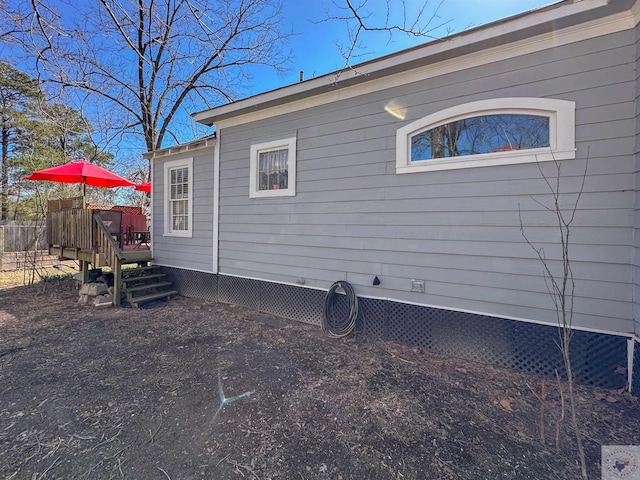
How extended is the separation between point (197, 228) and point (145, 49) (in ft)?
19.2

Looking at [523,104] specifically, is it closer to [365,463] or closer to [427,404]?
[427,404]

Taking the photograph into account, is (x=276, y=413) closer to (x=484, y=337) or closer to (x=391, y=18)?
A: (x=484, y=337)

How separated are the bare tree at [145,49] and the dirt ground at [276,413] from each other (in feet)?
11.8

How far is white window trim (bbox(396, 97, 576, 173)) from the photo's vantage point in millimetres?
2750

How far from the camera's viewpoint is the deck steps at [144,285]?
5.49 meters

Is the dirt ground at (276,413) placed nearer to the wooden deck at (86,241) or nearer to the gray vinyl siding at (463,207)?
the gray vinyl siding at (463,207)

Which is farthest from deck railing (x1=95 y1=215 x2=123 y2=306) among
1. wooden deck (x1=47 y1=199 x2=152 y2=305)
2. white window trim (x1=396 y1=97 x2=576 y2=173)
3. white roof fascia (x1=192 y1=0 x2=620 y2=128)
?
white window trim (x1=396 y1=97 x2=576 y2=173)

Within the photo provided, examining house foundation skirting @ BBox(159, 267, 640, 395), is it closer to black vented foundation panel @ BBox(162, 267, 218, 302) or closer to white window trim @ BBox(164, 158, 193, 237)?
black vented foundation panel @ BBox(162, 267, 218, 302)

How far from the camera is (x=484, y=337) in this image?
3166 mm

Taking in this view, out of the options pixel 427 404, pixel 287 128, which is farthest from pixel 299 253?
pixel 427 404

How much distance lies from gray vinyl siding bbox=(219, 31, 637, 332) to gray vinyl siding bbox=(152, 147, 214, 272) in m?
1.14


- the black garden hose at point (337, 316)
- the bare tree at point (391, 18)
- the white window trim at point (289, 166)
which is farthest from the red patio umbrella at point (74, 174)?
the bare tree at point (391, 18)

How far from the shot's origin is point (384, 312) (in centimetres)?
379

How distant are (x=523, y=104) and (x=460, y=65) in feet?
2.72
